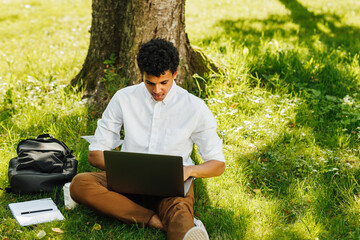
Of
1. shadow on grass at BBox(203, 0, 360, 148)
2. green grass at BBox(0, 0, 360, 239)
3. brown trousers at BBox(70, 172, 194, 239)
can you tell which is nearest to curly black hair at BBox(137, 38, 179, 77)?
brown trousers at BBox(70, 172, 194, 239)

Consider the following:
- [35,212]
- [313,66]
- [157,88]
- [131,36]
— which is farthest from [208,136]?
[313,66]

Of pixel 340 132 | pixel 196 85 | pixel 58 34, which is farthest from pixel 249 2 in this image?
pixel 340 132

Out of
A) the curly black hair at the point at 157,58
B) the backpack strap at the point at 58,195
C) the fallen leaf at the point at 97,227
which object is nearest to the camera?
the curly black hair at the point at 157,58

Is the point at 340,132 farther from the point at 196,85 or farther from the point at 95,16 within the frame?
the point at 95,16

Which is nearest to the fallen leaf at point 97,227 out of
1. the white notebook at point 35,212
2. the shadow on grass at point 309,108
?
the white notebook at point 35,212

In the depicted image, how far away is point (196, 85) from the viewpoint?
552cm

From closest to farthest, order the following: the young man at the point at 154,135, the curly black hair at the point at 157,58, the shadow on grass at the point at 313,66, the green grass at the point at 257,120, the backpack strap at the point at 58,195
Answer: the curly black hair at the point at 157,58
the young man at the point at 154,135
the green grass at the point at 257,120
the backpack strap at the point at 58,195
the shadow on grass at the point at 313,66

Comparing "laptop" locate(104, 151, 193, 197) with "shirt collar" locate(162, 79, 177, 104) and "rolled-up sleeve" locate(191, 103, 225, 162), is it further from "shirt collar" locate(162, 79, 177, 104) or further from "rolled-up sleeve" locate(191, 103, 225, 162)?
"shirt collar" locate(162, 79, 177, 104)

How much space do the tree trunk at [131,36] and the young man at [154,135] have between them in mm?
1580

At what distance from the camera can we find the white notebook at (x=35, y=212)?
3499 mm

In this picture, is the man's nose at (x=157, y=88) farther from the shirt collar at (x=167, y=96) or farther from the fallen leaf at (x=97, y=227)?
the fallen leaf at (x=97, y=227)

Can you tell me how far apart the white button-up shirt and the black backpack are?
0.61 m

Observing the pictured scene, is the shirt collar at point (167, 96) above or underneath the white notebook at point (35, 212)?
above

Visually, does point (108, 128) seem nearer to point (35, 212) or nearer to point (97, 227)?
point (97, 227)
